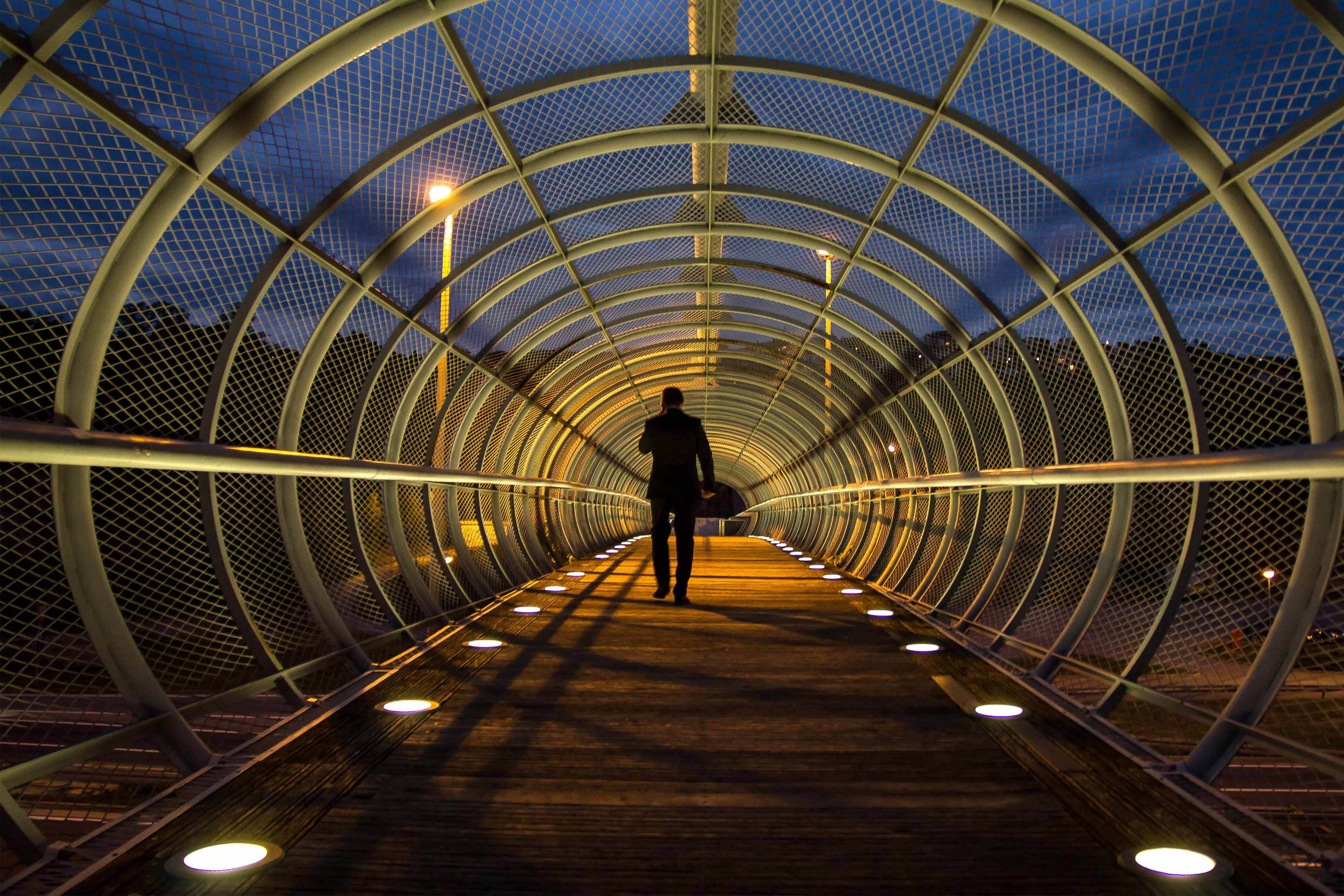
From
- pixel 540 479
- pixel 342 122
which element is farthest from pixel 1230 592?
pixel 540 479

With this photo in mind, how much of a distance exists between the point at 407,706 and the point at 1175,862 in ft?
10.4

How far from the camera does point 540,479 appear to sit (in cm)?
896

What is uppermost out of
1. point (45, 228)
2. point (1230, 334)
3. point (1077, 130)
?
point (1077, 130)

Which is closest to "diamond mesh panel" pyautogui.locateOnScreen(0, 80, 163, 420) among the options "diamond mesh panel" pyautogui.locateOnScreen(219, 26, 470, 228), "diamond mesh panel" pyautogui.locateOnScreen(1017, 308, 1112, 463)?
"diamond mesh panel" pyautogui.locateOnScreen(219, 26, 470, 228)

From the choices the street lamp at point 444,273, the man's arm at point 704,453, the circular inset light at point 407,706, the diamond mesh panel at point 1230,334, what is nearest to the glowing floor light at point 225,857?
the circular inset light at point 407,706

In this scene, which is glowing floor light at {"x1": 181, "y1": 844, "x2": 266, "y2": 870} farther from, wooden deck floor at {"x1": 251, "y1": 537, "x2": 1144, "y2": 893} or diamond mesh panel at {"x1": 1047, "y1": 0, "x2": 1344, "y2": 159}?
diamond mesh panel at {"x1": 1047, "y1": 0, "x2": 1344, "y2": 159}

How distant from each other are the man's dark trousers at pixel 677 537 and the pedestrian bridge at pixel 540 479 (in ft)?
1.23

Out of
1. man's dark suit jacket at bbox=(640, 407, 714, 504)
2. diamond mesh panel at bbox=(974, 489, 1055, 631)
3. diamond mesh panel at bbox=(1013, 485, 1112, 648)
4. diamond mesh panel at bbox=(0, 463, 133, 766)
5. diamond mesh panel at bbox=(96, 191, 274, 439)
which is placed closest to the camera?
diamond mesh panel at bbox=(0, 463, 133, 766)

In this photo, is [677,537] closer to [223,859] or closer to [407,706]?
[407,706]

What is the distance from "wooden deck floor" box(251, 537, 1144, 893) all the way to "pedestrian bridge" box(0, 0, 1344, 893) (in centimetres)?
2

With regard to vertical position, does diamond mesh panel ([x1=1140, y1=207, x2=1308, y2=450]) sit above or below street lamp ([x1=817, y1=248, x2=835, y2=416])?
below

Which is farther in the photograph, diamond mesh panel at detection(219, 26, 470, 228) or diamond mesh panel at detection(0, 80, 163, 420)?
diamond mesh panel at detection(219, 26, 470, 228)

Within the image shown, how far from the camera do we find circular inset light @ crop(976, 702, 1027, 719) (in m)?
3.90

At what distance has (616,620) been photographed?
7176 mm
